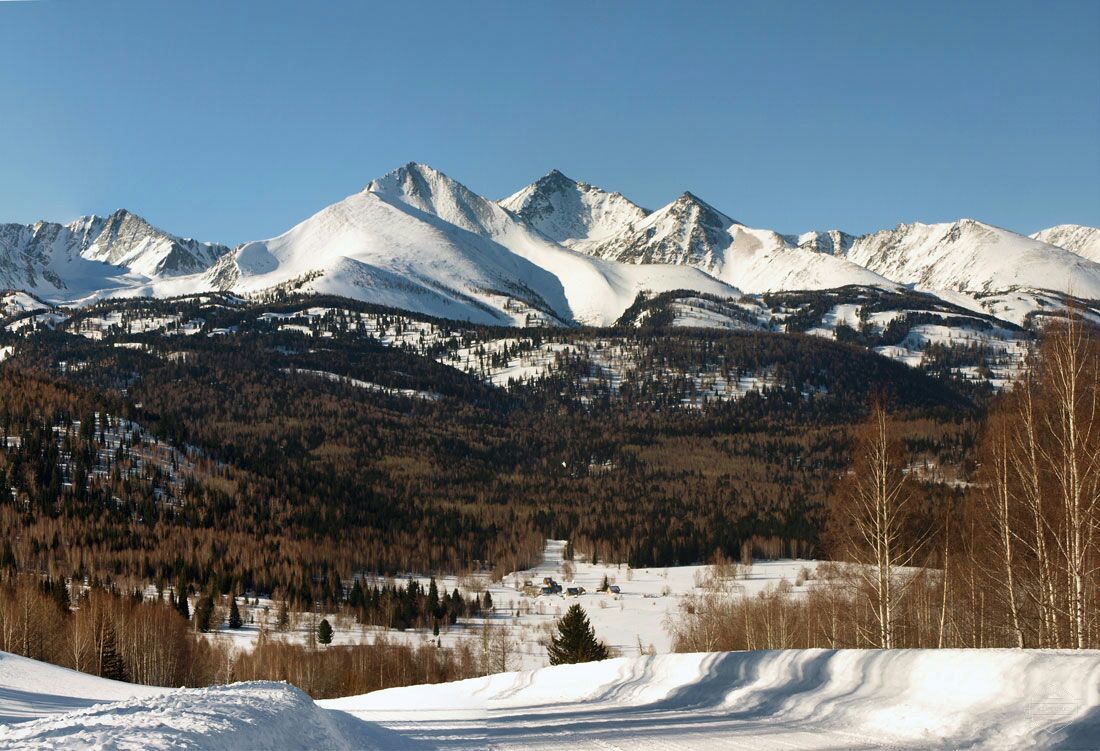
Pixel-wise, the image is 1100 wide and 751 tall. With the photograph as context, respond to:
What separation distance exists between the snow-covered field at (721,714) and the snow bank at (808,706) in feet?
0.10

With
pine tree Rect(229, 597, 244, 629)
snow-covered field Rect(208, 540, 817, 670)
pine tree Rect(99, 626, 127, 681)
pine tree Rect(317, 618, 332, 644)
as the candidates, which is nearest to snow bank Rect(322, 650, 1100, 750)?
pine tree Rect(99, 626, 127, 681)

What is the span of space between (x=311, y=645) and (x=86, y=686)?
68.5 meters

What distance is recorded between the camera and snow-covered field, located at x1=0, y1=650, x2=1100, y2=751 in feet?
37.8

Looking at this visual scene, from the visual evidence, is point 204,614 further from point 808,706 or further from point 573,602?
point 808,706

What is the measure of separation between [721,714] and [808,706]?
196cm

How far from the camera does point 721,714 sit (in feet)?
55.7

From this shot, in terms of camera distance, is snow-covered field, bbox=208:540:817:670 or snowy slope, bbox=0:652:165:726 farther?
snow-covered field, bbox=208:540:817:670

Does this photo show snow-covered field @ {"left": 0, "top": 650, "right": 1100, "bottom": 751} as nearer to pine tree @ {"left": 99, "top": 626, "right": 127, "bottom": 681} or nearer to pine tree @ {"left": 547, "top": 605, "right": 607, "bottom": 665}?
pine tree @ {"left": 547, "top": 605, "right": 607, "bottom": 665}

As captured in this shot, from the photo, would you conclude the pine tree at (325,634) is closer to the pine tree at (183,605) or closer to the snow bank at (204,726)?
the pine tree at (183,605)

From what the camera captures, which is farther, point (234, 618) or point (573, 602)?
point (573, 602)

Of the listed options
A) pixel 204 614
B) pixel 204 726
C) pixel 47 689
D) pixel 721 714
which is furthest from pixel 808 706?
pixel 204 614

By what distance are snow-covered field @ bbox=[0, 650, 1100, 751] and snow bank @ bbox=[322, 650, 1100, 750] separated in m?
0.03

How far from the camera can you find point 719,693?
19.3 meters

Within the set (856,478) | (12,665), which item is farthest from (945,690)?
(12,665)
